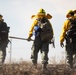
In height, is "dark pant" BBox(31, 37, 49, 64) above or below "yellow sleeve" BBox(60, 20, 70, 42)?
below

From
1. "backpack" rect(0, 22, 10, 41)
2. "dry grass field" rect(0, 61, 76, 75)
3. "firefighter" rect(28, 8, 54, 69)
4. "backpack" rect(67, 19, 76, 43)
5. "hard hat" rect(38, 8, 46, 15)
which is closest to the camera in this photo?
"dry grass field" rect(0, 61, 76, 75)

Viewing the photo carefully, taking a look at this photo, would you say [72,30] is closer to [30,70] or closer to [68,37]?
[68,37]

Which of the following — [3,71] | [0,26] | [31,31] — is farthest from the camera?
[0,26]

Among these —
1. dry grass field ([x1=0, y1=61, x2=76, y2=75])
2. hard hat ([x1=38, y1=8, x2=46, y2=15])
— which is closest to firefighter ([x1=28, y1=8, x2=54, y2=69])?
hard hat ([x1=38, y1=8, x2=46, y2=15])

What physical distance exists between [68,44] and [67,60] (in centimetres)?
57

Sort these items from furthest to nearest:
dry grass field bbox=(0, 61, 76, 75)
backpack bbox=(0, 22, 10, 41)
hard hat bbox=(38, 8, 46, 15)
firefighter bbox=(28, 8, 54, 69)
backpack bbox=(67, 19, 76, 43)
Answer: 1. backpack bbox=(0, 22, 10, 41)
2. hard hat bbox=(38, 8, 46, 15)
3. backpack bbox=(67, 19, 76, 43)
4. firefighter bbox=(28, 8, 54, 69)
5. dry grass field bbox=(0, 61, 76, 75)

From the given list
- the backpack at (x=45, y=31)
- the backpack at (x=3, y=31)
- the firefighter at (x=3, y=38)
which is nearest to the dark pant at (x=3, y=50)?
the firefighter at (x=3, y=38)

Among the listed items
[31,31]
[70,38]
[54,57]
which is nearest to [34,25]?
[31,31]

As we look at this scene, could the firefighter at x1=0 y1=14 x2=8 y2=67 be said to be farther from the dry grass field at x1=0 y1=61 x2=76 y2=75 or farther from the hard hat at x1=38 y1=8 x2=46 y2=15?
the hard hat at x1=38 y1=8 x2=46 y2=15

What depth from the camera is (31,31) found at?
13477 mm

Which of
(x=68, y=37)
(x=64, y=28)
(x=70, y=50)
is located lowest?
(x=70, y=50)

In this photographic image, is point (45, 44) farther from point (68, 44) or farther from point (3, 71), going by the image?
point (3, 71)

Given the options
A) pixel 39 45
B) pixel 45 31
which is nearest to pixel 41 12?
pixel 45 31

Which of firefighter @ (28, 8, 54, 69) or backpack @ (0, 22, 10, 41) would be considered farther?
backpack @ (0, 22, 10, 41)
